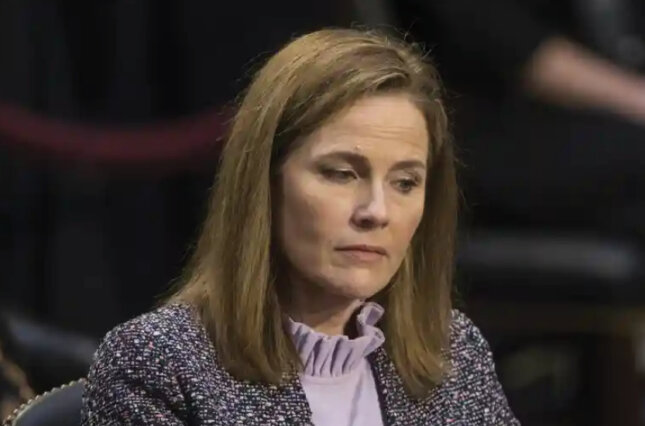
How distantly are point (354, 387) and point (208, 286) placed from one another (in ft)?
0.59

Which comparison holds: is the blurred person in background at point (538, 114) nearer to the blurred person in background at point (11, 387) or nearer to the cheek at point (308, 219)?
the blurred person in background at point (11, 387)

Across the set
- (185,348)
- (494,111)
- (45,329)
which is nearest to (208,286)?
(185,348)

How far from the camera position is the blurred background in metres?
3.47

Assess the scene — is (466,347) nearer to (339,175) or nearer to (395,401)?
(395,401)

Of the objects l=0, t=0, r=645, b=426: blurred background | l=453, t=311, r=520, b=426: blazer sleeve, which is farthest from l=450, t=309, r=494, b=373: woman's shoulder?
l=0, t=0, r=645, b=426: blurred background

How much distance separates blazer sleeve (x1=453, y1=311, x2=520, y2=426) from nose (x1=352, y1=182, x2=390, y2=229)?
0.26 m

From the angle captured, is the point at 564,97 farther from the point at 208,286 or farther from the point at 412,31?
the point at 208,286

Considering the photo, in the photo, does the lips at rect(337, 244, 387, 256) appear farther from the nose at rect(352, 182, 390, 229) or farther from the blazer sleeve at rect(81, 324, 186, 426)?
the blazer sleeve at rect(81, 324, 186, 426)

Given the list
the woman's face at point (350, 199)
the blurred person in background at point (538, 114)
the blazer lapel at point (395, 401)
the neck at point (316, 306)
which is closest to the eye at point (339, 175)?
the woman's face at point (350, 199)

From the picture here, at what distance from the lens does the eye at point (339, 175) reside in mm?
1690

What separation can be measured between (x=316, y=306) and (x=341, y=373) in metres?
0.08

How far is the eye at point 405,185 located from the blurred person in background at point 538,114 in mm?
1704

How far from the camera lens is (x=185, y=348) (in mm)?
1695

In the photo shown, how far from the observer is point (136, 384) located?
1.68 metres
